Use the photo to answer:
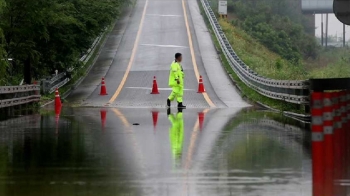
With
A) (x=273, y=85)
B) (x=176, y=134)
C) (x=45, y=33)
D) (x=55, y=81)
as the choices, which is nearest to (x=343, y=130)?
(x=176, y=134)

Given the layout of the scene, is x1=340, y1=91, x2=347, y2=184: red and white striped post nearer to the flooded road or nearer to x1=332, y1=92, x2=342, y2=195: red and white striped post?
x1=332, y1=92, x2=342, y2=195: red and white striped post

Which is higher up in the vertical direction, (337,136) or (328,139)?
(328,139)

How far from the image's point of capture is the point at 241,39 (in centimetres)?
6750

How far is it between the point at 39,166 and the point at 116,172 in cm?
134

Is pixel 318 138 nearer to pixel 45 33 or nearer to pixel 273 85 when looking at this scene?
pixel 273 85

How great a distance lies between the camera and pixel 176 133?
691 inches

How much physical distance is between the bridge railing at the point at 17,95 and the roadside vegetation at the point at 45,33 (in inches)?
30.0

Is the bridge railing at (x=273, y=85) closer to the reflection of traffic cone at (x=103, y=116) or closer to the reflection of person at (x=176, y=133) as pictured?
the reflection of person at (x=176, y=133)

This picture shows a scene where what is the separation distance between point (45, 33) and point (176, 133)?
17018mm

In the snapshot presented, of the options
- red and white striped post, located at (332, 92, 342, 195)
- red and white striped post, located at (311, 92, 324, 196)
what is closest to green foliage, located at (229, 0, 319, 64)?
red and white striped post, located at (332, 92, 342, 195)

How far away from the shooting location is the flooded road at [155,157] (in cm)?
1016

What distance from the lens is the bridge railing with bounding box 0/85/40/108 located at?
2567cm

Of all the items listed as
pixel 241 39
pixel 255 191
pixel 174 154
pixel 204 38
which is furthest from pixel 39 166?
pixel 241 39

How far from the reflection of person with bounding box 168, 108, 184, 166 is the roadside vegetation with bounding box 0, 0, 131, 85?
6552 millimetres
